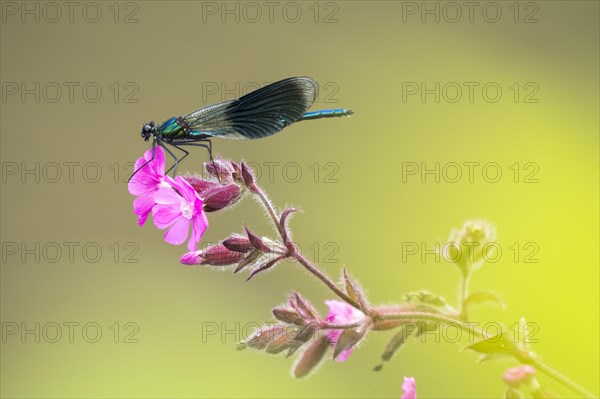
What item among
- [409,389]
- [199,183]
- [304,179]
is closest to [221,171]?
[199,183]

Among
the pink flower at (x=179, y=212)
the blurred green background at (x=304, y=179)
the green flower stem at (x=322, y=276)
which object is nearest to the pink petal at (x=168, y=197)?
the pink flower at (x=179, y=212)

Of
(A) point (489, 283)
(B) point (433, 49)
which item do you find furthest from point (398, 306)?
(B) point (433, 49)

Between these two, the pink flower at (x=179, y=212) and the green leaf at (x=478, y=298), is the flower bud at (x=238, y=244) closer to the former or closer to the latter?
the pink flower at (x=179, y=212)

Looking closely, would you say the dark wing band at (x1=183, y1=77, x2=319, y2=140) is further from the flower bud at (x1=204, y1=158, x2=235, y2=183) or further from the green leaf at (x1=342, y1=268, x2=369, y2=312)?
the green leaf at (x1=342, y1=268, x2=369, y2=312)

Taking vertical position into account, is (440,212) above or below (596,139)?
below

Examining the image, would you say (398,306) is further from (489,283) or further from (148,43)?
(148,43)

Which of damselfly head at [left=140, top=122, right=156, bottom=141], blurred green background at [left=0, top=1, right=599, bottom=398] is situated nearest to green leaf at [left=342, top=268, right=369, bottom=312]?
damselfly head at [left=140, top=122, right=156, bottom=141]

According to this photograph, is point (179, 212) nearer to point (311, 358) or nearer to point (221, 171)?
point (221, 171)
